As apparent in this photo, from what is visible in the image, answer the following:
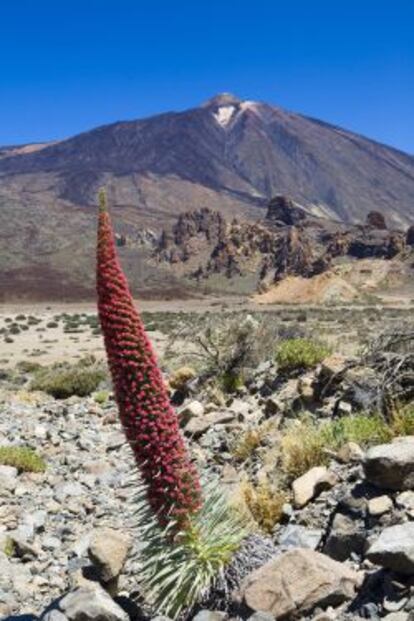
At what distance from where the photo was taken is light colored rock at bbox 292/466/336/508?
580 cm

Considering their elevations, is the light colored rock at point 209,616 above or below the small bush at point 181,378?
above

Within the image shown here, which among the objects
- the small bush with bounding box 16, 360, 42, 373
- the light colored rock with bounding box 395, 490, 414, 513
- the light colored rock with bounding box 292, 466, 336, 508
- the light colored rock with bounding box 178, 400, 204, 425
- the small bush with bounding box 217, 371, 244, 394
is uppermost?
the light colored rock with bounding box 395, 490, 414, 513

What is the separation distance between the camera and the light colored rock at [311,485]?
19.0ft

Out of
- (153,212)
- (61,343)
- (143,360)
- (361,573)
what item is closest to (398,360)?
(361,573)

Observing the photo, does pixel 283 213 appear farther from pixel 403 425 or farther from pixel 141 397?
pixel 141 397

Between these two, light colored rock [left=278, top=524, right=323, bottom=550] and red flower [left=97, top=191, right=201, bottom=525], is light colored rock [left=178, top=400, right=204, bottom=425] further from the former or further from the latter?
red flower [left=97, top=191, right=201, bottom=525]

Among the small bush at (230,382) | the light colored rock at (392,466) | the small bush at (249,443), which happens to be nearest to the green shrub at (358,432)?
the light colored rock at (392,466)

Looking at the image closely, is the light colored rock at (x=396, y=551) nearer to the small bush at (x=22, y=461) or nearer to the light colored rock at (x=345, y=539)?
the light colored rock at (x=345, y=539)

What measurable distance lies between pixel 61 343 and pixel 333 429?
30.4m

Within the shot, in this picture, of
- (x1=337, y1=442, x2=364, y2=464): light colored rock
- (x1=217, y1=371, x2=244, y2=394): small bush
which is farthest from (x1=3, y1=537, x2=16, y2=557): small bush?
(x1=217, y1=371, x2=244, y2=394): small bush

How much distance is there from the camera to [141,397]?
3.87 metres

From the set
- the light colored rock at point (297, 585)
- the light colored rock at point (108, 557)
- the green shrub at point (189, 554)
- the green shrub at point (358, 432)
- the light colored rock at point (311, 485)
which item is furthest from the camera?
the green shrub at point (358, 432)

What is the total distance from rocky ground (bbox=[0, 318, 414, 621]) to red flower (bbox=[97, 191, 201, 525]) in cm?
28

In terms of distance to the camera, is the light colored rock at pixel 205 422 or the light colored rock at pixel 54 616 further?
the light colored rock at pixel 205 422
